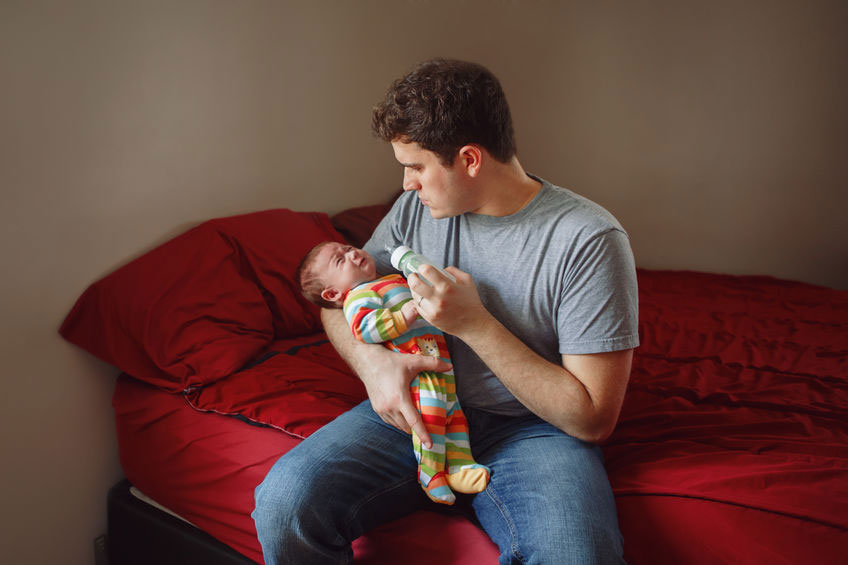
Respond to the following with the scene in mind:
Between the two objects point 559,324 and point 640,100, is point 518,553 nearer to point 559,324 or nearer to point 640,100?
point 559,324

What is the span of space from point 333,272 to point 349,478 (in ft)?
1.73

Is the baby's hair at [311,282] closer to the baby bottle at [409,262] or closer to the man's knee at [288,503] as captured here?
the baby bottle at [409,262]

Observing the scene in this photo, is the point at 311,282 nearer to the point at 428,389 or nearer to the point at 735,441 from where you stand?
the point at 428,389

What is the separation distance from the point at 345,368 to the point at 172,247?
2.04 ft

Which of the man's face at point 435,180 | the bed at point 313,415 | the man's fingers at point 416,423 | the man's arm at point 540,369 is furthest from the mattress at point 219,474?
the man's face at point 435,180

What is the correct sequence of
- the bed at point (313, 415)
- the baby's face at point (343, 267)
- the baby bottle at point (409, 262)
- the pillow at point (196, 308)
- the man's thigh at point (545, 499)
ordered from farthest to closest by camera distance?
the pillow at point (196, 308) < the baby's face at point (343, 267) < the baby bottle at point (409, 262) < the bed at point (313, 415) < the man's thigh at point (545, 499)

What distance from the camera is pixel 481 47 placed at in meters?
3.11

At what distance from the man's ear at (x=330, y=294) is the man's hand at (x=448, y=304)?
14.4 inches

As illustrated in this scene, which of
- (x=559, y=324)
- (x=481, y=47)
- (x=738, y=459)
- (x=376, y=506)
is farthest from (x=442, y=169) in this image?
(x=481, y=47)

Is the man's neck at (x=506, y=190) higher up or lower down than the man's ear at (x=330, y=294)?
higher up

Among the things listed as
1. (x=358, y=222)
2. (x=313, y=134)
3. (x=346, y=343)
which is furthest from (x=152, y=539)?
(x=313, y=134)

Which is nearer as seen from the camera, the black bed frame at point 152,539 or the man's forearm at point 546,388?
the man's forearm at point 546,388

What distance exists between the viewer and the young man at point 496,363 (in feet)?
3.19

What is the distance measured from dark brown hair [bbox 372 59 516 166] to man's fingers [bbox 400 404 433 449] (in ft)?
1.61
